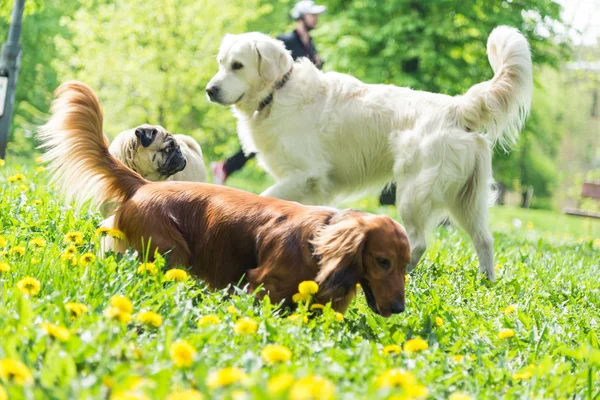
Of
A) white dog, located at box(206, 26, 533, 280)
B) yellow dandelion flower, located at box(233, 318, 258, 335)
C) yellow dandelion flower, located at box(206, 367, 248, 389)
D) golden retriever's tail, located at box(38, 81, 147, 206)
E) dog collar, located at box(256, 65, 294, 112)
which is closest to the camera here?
yellow dandelion flower, located at box(206, 367, 248, 389)

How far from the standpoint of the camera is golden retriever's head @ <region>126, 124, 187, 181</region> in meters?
4.57

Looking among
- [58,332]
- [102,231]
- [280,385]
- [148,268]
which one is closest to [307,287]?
[148,268]

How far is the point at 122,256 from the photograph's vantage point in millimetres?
3303

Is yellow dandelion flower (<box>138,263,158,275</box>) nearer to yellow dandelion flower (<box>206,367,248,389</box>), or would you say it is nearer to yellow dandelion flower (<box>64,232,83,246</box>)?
yellow dandelion flower (<box>64,232,83,246</box>)

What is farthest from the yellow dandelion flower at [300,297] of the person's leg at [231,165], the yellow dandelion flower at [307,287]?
the person's leg at [231,165]

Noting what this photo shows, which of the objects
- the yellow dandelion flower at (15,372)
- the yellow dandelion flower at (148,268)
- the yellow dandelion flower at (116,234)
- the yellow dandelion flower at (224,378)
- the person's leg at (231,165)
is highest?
the yellow dandelion flower at (224,378)

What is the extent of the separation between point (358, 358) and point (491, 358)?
0.74m

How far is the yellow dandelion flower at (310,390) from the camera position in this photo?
145cm

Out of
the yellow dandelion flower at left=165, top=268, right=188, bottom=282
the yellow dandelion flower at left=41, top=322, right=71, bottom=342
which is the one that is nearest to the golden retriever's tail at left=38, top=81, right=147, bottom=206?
the yellow dandelion flower at left=165, top=268, right=188, bottom=282

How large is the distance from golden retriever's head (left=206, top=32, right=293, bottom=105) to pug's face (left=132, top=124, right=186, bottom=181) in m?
0.79

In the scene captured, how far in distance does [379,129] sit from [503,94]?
0.91 m

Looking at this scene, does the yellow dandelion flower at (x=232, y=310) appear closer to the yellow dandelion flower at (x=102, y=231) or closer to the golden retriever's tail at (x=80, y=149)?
the yellow dandelion flower at (x=102, y=231)

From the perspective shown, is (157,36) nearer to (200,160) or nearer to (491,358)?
(200,160)

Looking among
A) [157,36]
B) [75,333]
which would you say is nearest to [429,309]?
[75,333]
